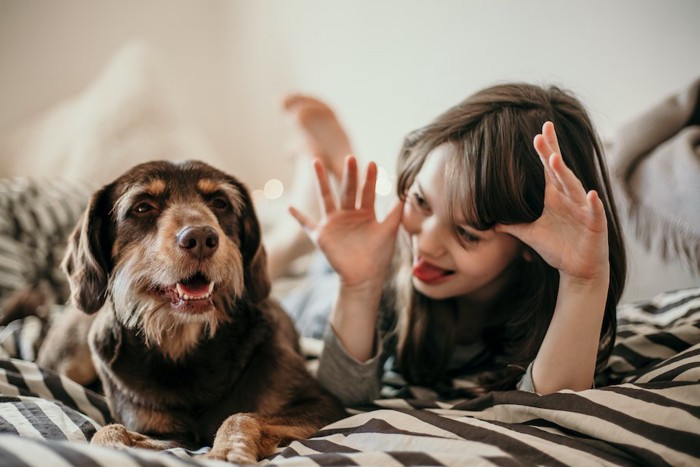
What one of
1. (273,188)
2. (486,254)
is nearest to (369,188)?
(486,254)

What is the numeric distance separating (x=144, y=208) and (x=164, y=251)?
0.20 m

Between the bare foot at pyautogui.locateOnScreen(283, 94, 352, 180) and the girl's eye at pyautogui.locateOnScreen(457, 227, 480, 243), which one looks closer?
the girl's eye at pyautogui.locateOnScreen(457, 227, 480, 243)

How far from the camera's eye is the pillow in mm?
2912

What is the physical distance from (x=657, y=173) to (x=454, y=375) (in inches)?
42.5

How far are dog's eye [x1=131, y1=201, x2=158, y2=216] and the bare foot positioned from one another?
1519 millimetres

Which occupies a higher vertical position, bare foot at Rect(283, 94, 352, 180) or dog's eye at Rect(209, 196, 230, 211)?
bare foot at Rect(283, 94, 352, 180)

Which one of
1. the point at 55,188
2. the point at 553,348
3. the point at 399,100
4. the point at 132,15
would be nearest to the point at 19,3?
the point at 132,15

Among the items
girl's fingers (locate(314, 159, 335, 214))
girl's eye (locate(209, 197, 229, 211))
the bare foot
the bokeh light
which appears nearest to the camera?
girl's eye (locate(209, 197, 229, 211))

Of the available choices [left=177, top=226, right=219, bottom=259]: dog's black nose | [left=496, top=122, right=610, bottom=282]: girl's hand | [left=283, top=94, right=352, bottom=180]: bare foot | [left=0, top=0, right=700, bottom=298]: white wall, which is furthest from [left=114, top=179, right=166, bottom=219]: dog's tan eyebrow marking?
[left=283, top=94, right=352, bottom=180]: bare foot

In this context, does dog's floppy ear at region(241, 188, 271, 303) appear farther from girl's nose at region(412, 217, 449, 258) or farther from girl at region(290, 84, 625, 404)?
girl's nose at region(412, 217, 449, 258)

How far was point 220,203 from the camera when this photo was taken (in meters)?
1.52

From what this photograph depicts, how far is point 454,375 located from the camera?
1759 millimetres

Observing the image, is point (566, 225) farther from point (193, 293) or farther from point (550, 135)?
point (193, 293)

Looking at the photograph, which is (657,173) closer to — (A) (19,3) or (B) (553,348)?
(B) (553,348)
